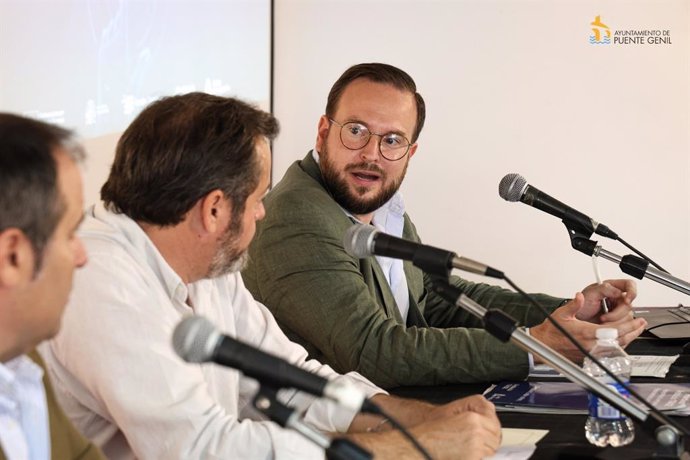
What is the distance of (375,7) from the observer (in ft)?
14.6

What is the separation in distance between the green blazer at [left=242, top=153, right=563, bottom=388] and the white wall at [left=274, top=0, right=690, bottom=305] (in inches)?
73.6

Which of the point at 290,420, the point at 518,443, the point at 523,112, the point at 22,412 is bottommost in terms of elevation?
the point at 518,443

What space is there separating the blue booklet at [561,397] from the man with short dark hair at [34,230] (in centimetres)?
108

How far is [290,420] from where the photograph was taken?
1009mm

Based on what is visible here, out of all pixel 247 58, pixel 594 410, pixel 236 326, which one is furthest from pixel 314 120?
pixel 594 410

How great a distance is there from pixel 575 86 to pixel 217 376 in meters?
3.09

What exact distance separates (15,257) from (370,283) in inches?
60.1

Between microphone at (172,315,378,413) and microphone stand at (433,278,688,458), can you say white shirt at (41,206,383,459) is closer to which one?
microphone stand at (433,278,688,458)

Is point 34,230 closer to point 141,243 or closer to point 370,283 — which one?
point 141,243

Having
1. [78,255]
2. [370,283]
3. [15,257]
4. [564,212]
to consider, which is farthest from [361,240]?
[370,283]

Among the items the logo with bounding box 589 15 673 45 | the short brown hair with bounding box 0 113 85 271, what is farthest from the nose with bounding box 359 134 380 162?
the logo with bounding box 589 15 673 45

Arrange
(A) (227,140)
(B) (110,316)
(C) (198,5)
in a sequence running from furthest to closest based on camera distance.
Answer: (C) (198,5) < (A) (227,140) < (B) (110,316)

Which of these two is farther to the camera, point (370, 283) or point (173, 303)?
point (370, 283)

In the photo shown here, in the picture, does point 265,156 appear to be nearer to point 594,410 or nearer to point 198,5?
point 594,410
